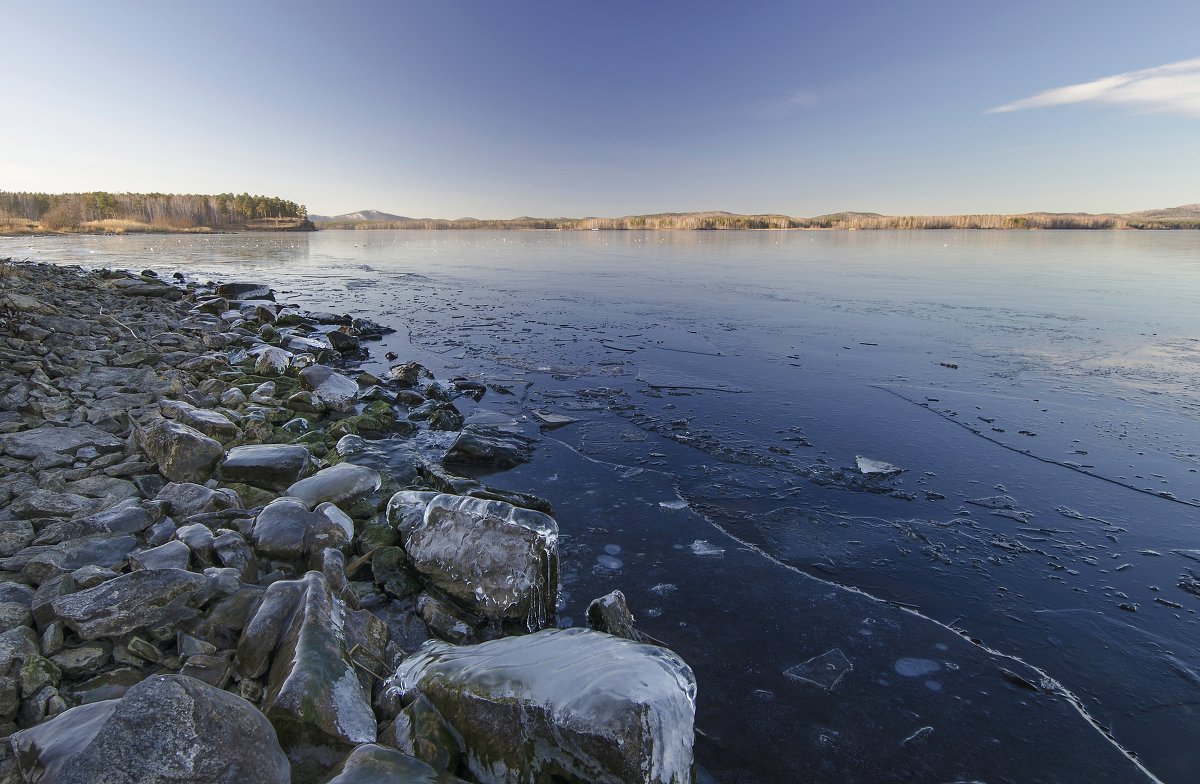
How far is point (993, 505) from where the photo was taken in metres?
4.92

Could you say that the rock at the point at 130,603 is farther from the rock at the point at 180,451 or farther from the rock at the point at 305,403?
the rock at the point at 305,403

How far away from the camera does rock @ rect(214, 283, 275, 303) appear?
16825 mm

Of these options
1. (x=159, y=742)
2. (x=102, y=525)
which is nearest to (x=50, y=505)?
(x=102, y=525)

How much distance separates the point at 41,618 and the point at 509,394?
20.2 ft

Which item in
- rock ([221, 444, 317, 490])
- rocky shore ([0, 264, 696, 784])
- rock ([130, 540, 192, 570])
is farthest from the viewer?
→ rock ([221, 444, 317, 490])

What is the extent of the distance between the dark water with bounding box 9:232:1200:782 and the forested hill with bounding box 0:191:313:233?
111 metres

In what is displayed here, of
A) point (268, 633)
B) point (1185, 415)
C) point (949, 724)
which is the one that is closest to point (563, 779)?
point (268, 633)

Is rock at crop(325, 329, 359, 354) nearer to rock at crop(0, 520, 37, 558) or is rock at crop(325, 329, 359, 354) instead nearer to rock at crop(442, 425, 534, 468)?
rock at crop(442, 425, 534, 468)

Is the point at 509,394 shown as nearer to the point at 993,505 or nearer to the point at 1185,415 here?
the point at 993,505

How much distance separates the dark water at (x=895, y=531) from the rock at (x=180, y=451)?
267 cm

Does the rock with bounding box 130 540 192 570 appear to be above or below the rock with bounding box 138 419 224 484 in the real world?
below

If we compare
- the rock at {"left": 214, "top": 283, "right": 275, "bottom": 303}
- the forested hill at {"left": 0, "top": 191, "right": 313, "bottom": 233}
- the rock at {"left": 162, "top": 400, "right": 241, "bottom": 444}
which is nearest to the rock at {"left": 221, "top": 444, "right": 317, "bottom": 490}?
the rock at {"left": 162, "top": 400, "right": 241, "bottom": 444}

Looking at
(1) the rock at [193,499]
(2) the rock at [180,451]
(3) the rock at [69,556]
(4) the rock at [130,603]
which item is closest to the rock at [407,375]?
(2) the rock at [180,451]

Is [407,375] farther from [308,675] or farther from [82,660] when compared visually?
[308,675]
